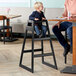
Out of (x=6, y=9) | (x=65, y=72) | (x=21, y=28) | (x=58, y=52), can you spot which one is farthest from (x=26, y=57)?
(x=6, y=9)

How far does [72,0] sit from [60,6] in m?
3.35

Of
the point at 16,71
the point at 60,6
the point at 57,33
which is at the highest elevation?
the point at 60,6

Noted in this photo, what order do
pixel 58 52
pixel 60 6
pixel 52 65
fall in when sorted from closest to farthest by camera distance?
pixel 52 65
pixel 58 52
pixel 60 6

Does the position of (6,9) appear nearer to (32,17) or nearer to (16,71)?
(32,17)

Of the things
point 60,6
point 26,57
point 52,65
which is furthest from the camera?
point 60,6

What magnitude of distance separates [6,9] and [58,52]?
10.1 ft

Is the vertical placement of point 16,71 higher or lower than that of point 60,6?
lower

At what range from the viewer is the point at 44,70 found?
3.86 m

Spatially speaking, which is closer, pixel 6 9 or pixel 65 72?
pixel 65 72

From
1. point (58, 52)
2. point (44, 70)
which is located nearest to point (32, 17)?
point (58, 52)

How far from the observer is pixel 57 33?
4.29 meters

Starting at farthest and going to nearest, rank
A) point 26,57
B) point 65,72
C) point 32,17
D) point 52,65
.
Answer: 1. point 32,17
2. point 26,57
3. point 52,65
4. point 65,72

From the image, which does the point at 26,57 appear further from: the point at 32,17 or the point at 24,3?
the point at 24,3

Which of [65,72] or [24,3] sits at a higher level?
[24,3]
